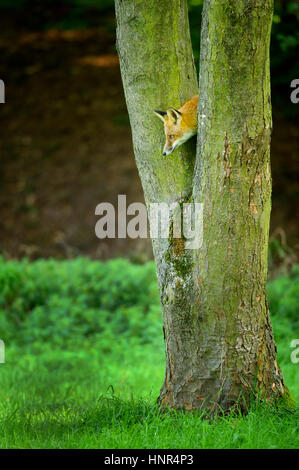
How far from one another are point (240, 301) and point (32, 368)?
129 inches

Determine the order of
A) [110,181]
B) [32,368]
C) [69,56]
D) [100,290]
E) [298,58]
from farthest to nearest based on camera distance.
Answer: [69,56] → [110,181] → [298,58] → [100,290] → [32,368]

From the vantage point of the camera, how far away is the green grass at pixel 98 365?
126 inches

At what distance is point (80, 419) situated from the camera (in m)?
3.56

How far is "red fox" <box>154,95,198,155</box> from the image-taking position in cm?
328

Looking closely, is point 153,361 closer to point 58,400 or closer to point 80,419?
point 58,400

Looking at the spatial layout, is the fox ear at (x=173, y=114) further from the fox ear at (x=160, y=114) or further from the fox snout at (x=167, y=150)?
the fox snout at (x=167, y=150)

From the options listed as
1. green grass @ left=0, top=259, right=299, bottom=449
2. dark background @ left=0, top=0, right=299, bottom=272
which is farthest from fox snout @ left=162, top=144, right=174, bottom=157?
dark background @ left=0, top=0, right=299, bottom=272

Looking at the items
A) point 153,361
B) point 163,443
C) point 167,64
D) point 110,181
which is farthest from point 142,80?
point 110,181

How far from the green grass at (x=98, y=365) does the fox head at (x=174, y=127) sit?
171 cm

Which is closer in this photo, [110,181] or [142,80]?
[142,80]

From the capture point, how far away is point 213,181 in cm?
326

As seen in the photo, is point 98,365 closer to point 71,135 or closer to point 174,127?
point 174,127

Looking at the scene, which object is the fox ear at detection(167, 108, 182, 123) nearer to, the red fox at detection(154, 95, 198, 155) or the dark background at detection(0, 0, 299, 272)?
the red fox at detection(154, 95, 198, 155)
